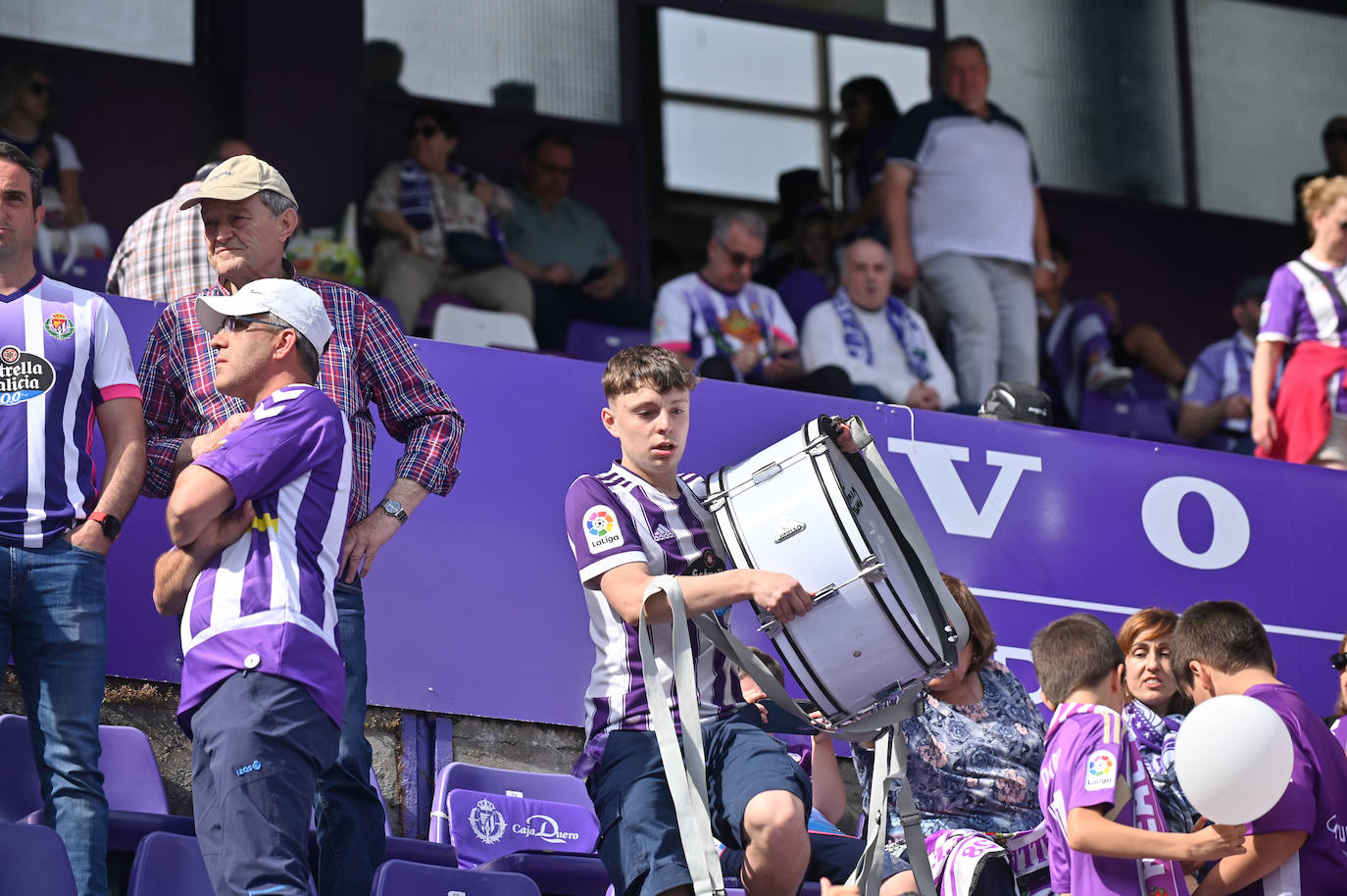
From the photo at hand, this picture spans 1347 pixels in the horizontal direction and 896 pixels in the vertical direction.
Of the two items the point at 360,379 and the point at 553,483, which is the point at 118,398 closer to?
the point at 360,379

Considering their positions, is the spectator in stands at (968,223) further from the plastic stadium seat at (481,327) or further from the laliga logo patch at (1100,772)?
the laliga logo patch at (1100,772)

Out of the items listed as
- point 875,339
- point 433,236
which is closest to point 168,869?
point 875,339

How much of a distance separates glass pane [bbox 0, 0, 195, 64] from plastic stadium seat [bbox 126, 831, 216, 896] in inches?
266

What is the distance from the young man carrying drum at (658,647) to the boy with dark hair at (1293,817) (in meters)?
1.09

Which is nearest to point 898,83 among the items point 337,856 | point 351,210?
point 351,210

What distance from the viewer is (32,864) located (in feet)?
13.2

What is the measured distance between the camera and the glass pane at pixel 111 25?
33.1ft

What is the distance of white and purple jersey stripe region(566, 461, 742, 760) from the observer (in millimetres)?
4363

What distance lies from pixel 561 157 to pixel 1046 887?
5.78m

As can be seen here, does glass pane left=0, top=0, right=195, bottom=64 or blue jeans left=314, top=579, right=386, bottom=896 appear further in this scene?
glass pane left=0, top=0, right=195, bottom=64

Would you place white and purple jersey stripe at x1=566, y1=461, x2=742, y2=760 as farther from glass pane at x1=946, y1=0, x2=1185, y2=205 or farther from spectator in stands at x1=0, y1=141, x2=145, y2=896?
glass pane at x1=946, y1=0, x2=1185, y2=205

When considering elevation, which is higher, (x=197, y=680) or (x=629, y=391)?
(x=629, y=391)

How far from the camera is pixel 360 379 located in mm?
5090

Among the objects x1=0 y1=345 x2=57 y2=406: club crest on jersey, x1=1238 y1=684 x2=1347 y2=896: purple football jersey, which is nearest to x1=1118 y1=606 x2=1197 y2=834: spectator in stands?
x1=1238 y1=684 x2=1347 y2=896: purple football jersey
